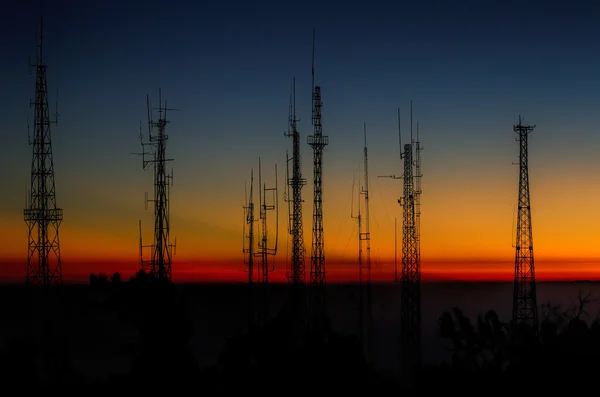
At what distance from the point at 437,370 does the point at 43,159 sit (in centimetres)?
1952

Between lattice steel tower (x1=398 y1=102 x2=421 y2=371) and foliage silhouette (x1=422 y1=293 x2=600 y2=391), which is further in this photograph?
lattice steel tower (x1=398 y1=102 x2=421 y2=371)

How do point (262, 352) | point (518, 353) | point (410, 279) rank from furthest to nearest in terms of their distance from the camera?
point (410, 279) → point (262, 352) → point (518, 353)

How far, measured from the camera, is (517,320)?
1901 inches

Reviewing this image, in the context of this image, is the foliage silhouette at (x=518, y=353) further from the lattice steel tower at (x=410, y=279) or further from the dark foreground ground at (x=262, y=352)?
the lattice steel tower at (x=410, y=279)

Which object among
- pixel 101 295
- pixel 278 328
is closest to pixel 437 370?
pixel 278 328

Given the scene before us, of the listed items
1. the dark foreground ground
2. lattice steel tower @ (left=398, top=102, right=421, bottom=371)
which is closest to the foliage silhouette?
the dark foreground ground

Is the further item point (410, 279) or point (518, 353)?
point (410, 279)

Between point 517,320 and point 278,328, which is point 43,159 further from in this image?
point 517,320

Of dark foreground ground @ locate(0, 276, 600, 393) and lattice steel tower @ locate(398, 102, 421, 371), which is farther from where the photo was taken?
lattice steel tower @ locate(398, 102, 421, 371)

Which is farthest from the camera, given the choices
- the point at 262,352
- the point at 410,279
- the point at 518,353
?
the point at 410,279

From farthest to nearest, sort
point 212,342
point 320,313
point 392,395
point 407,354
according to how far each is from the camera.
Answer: point 212,342
point 407,354
point 320,313
point 392,395

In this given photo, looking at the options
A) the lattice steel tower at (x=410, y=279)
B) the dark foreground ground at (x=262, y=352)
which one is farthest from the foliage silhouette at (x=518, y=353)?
the lattice steel tower at (x=410, y=279)

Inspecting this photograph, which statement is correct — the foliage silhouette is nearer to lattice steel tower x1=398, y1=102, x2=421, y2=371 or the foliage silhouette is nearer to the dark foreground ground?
the dark foreground ground

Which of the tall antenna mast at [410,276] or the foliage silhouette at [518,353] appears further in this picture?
the tall antenna mast at [410,276]
